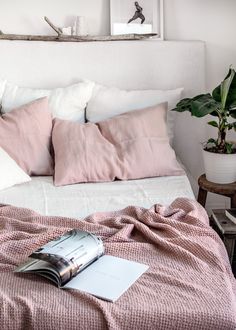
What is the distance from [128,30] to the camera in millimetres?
3182

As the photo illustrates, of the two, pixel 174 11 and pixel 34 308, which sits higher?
pixel 174 11

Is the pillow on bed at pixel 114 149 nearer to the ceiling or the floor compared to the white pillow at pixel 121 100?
nearer to the floor

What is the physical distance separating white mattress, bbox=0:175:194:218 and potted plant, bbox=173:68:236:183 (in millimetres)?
181

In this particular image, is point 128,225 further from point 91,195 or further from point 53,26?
point 53,26

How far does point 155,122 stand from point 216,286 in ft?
4.33

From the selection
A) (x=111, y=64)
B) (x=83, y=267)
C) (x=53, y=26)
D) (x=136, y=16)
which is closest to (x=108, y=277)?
(x=83, y=267)

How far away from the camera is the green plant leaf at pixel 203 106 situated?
8.35ft

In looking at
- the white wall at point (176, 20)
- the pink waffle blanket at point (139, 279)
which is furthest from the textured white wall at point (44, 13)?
the pink waffle blanket at point (139, 279)

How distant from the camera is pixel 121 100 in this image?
3.00 m

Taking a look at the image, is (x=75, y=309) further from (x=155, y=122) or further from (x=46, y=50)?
(x=46, y=50)

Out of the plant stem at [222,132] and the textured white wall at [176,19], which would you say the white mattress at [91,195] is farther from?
the textured white wall at [176,19]

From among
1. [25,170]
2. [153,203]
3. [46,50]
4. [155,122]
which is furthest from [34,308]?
[46,50]

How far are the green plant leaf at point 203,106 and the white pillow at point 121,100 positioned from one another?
38 cm

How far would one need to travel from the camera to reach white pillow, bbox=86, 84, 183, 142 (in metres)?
2.99
